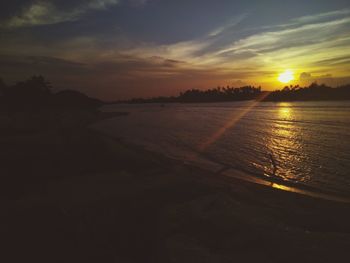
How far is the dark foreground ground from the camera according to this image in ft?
22.7

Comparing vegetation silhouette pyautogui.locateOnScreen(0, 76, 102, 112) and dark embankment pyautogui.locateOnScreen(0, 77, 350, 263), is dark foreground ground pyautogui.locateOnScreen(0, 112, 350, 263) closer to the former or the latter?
dark embankment pyautogui.locateOnScreen(0, 77, 350, 263)

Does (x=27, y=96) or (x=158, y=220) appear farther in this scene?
(x=27, y=96)

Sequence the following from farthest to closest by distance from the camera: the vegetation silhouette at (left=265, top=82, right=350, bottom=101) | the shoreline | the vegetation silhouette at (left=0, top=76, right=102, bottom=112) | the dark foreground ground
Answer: the vegetation silhouette at (left=265, top=82, right=350, bottom=101) → the vegetation silhouette at (left=0, top=76, right=102, bottom=112) → the shoreline → the dark foreground ground

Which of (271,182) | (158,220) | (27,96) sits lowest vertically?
(271,182)

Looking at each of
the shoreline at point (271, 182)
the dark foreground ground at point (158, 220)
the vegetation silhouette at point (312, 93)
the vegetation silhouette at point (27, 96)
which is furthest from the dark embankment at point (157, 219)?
the vegetation silhouette at point (312, 93)

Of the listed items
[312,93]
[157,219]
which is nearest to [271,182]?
[157,219]

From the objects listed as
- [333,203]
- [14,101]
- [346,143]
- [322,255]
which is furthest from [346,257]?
[14,101]

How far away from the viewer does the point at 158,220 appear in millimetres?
8953

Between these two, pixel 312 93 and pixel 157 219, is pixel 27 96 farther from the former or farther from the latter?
pixel 312 93

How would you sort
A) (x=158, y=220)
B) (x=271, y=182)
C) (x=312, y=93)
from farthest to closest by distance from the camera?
1. (x=312, y=93)
2. (x=271, y=182)
3. (x=158, y=220)

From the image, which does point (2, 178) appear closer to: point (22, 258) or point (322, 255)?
point (22, 258)

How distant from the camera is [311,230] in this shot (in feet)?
27.7

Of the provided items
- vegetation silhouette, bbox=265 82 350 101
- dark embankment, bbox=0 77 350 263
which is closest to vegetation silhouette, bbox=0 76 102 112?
dark embankment, bbox=0 77 350 263

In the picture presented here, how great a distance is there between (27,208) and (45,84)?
216ft
